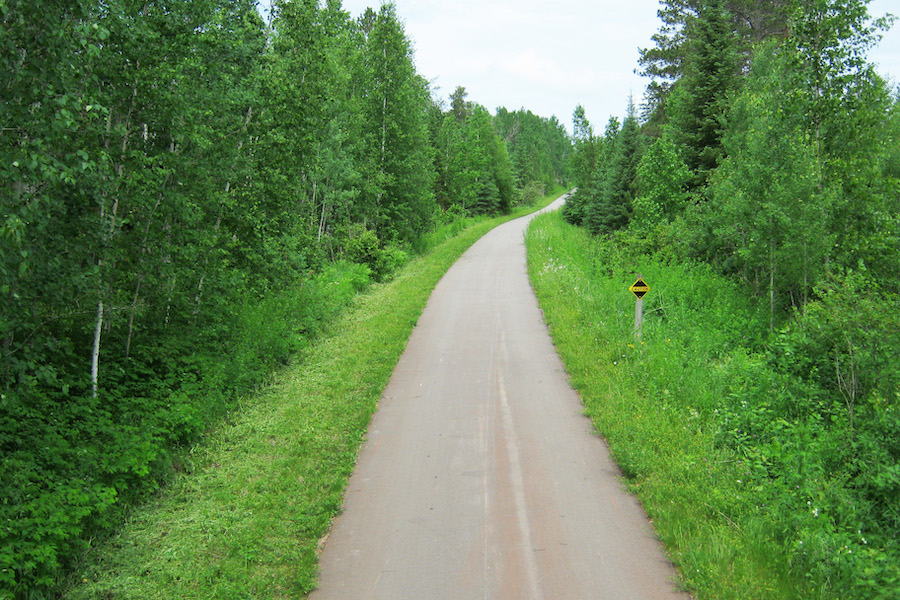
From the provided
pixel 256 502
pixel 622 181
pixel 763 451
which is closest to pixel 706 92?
pixel 622 181

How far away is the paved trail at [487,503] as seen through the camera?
509cm

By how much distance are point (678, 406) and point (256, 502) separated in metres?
6.49

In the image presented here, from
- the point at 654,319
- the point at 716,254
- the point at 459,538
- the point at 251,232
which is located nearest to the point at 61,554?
the point at 459,538

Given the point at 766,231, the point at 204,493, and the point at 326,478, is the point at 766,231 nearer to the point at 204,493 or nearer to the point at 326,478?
the point at 326,478

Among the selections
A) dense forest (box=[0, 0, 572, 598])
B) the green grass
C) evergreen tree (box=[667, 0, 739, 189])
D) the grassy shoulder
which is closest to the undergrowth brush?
the green grass

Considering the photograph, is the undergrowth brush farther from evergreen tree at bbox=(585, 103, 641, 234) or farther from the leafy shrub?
evergreen tree at bbox=(585, 103, 641, 234)

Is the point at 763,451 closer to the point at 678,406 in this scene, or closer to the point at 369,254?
the point at 678,406

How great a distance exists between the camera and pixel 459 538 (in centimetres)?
573

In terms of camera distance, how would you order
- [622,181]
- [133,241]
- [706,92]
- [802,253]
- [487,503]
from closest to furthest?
[487,503], [133,241], [802,253], [706,92], [622,181]

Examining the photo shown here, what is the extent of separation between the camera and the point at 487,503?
639 centimetres

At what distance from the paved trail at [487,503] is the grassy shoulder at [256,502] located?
331 mm

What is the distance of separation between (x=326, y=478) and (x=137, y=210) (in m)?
4.68

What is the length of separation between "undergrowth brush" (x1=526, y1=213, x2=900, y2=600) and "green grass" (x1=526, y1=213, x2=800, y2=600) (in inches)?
0.8

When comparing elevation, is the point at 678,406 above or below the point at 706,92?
below
